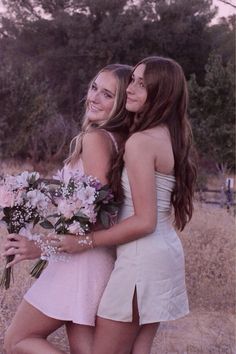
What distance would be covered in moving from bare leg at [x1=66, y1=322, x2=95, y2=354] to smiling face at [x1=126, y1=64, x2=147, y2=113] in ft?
2.93

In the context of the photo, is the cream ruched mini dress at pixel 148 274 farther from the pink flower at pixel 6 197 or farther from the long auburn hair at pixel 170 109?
the pink flower at pixel 6 197

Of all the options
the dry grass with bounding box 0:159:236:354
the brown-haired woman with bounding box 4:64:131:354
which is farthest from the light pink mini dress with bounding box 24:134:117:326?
the dry grass with bounding box 0:159:236:354

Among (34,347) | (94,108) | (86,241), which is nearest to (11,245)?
(86,241)

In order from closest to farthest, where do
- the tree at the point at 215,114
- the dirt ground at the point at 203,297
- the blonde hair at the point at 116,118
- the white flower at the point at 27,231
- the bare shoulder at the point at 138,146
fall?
the bare shoulder at the point at 138,146 < the white flower at the point at 27,231 < the blonde hair at the point at 116,118 < the dirt ground at the point at 203,297 < the tree at the point at 215,114

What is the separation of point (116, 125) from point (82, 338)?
2.86 ft

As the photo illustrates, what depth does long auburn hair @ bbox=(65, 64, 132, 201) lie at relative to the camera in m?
2.45

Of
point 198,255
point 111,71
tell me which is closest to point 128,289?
point 111,71

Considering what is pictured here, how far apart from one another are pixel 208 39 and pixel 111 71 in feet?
86.3

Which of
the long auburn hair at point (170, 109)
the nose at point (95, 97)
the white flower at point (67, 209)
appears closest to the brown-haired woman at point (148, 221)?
Answer: the long auburn hair at point (170, 109)

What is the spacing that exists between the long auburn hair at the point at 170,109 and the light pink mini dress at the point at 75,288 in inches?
7.6

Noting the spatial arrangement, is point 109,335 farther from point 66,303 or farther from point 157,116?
point 157,116

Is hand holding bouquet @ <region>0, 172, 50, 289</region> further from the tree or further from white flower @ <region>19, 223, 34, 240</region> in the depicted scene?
the tree

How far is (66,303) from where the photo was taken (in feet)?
8.03

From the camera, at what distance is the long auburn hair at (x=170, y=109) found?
2.46 metres
